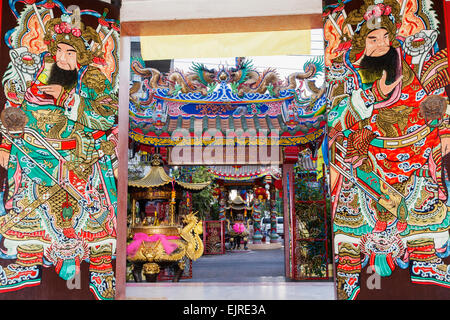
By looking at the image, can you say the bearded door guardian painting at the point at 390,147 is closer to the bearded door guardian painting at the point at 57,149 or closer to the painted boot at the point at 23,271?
the bearded door guardian painting at the point at 57,149

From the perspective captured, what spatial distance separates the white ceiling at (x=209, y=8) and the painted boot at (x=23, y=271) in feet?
6.18

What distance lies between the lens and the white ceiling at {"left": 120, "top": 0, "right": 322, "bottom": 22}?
3016mm

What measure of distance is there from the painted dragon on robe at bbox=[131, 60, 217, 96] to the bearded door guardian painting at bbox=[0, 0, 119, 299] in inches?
156

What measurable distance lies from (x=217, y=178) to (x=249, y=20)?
1052cm

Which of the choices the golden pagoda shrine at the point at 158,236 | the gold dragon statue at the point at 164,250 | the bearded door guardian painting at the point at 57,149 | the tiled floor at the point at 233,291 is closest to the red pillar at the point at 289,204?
the golden pagoda shrine at the point at 158,236

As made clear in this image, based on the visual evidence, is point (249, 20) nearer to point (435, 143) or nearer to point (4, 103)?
point (435, 143)

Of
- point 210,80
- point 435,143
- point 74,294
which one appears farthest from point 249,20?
point 210,80

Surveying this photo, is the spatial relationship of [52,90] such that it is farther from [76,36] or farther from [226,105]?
[226,105]

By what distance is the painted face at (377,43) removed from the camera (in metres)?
2.70

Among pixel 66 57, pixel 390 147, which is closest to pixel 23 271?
pixel 66 57

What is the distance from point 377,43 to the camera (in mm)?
2711

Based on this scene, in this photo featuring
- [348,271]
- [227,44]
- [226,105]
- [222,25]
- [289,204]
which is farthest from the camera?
[226,105]

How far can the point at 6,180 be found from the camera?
269 cm

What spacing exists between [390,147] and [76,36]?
2407mm
